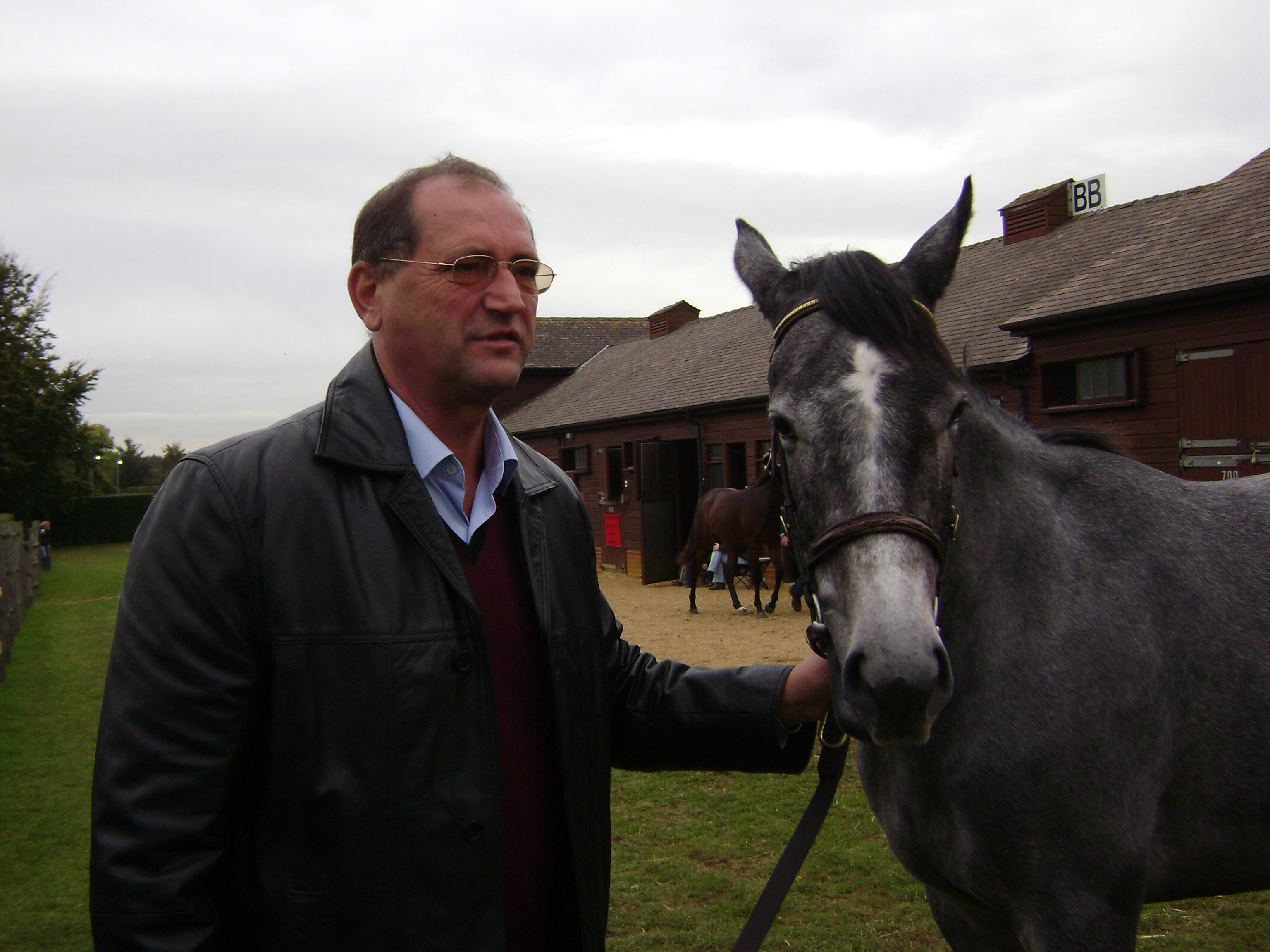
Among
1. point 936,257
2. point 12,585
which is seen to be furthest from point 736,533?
point 936,257

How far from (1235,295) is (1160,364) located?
1241 millimetres

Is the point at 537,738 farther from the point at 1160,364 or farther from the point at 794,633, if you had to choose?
the point at 1160,364

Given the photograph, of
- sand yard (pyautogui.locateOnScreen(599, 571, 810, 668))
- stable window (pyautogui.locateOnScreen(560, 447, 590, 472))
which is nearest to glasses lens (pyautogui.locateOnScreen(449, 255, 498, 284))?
sand yard (pyautogui.locateOnScreen(599, 571, 810, 668))

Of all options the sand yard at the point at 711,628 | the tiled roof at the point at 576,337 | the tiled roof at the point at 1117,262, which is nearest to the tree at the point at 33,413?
the tiled roof at the point at 576,337

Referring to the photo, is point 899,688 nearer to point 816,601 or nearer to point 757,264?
point 816,601

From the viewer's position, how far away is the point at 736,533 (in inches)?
590

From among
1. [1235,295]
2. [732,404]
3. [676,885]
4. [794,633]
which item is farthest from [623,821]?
[732,404]

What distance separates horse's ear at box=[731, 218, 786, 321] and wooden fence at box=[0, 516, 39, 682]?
10.9 metres

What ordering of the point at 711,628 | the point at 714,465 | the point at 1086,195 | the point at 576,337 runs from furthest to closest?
the point at 576,337, the point at 714,465, the point at 1086,195, the point at 711,628

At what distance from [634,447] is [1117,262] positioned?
12.1m

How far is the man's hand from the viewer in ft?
6.55

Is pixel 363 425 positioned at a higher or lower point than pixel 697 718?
higher

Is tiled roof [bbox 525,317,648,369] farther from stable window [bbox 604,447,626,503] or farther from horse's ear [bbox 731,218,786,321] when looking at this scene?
horse's ear [bbox 731,218,786,321]

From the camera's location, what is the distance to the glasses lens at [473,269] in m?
1.73
